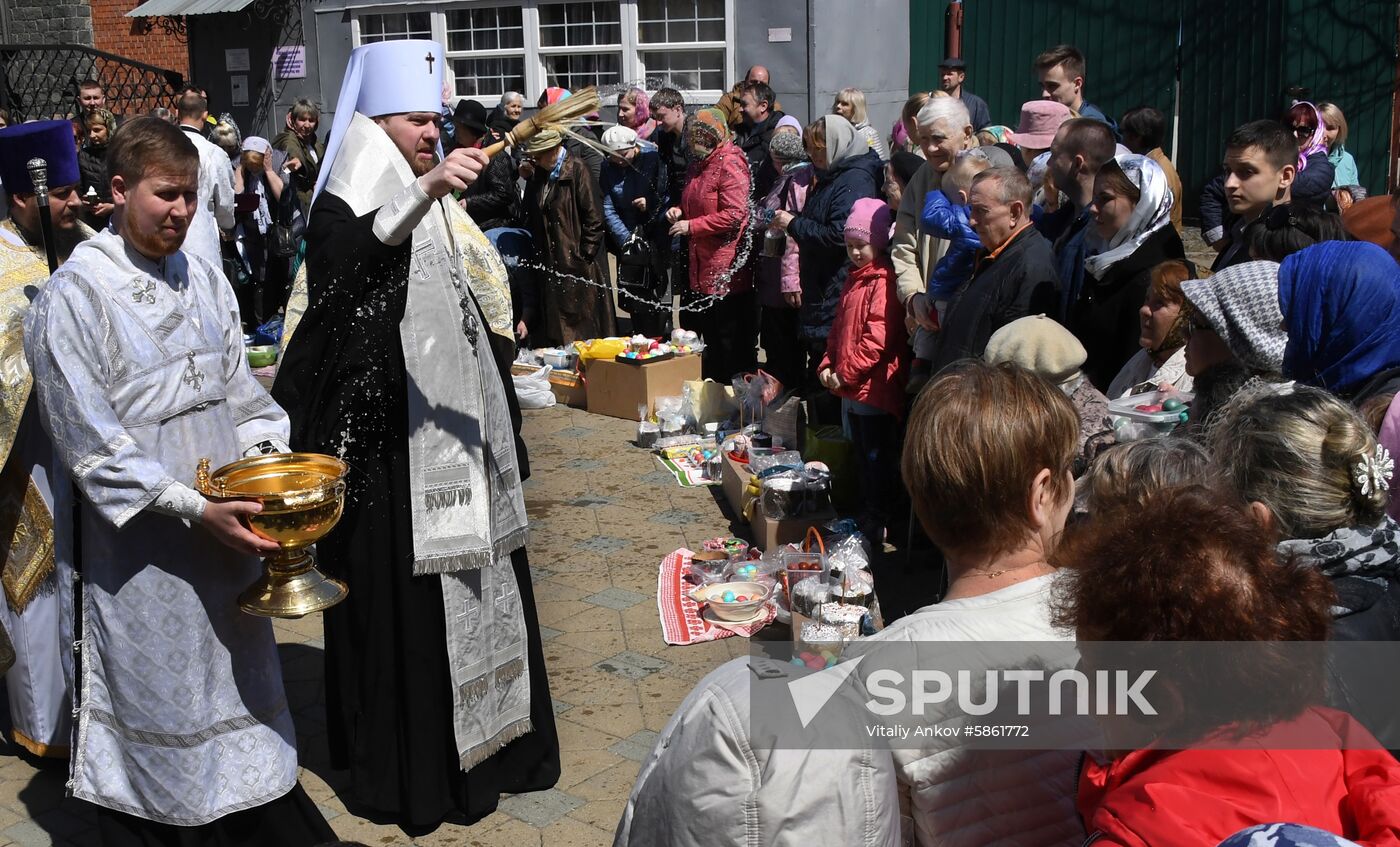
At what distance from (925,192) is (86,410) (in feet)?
13.8

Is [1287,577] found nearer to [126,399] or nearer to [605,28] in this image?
[126,399]

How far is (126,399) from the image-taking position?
10.8ft

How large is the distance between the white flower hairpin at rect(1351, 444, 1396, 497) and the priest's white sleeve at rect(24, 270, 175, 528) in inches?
105

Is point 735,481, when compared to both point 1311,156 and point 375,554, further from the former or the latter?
point 1311,156

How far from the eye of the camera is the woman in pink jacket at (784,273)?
8.23m

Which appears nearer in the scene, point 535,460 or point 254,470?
point 254,470

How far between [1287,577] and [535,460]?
6.73m

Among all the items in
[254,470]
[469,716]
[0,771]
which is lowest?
[0,771]

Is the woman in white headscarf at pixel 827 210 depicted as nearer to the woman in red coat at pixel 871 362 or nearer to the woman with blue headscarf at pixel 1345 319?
the woman in red coat at pixel 871 362

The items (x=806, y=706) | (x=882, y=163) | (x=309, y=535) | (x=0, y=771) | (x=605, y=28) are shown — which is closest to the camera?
(x=806, y=706)

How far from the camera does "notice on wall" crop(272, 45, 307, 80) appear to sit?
17375 mm

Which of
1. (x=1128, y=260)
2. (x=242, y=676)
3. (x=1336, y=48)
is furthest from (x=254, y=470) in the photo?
(x=1336, y=48)

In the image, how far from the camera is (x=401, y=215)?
3305 mm

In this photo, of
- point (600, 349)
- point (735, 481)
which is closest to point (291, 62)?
point (600, 349)
